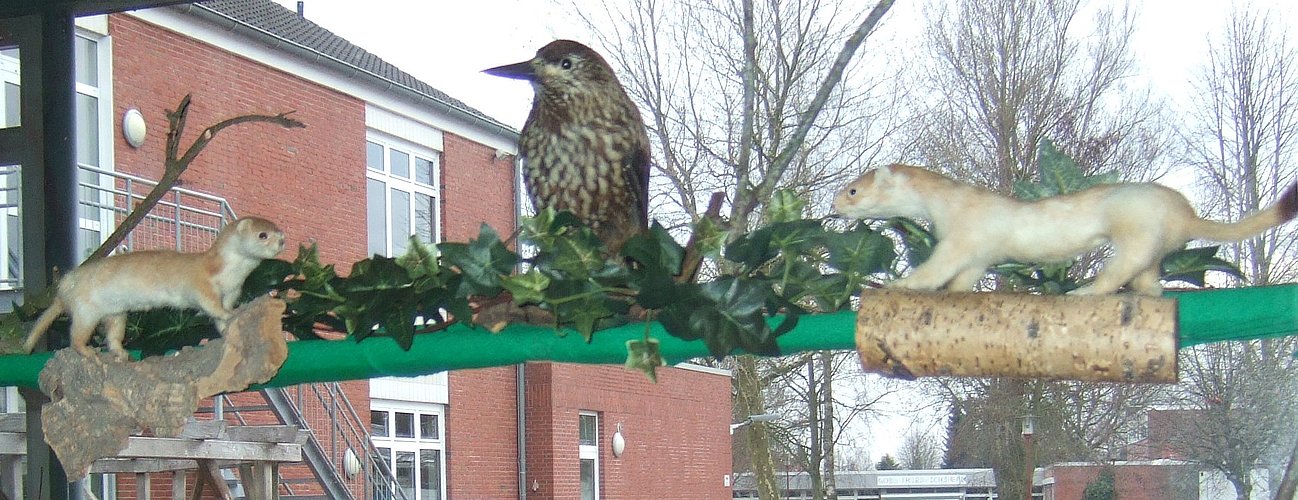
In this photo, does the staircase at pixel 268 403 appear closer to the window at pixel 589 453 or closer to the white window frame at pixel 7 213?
the white window frame at pixel 7 213

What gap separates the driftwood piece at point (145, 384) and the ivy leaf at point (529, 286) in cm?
18

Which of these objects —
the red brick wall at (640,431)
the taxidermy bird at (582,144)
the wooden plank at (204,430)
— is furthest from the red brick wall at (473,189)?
the taxidermy bird at (582,144)

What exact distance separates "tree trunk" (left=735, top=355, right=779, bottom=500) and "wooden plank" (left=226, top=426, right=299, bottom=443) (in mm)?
7592

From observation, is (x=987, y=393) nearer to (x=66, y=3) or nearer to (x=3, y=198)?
(x=3, y=198)

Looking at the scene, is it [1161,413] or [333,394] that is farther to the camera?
[333,394]

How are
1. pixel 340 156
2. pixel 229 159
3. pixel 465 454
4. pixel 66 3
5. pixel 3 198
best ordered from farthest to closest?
pixel 465 454 → pixel 340 156 → pixel 229 159 → pixel 3 198 → pixel 66 3

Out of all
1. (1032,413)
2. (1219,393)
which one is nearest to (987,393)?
(1032,413)

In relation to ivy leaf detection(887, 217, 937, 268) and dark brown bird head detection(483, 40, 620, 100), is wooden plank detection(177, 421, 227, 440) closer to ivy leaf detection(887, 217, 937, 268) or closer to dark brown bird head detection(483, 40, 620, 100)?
dark brown bird head detection(483, 40, 620, 100)

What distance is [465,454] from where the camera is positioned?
9008mm

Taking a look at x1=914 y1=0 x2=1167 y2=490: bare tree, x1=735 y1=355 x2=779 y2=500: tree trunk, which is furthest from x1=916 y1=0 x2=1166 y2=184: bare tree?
x1=735 y1=355 x2=779 y2=500: tree trunk

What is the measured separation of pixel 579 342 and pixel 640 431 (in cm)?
999

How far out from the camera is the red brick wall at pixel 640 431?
31.7 ft

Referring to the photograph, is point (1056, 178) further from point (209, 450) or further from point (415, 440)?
point (415, 440)

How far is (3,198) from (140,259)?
4.80 m
